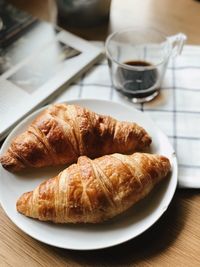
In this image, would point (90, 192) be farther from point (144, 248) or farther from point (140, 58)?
point (140, 58)

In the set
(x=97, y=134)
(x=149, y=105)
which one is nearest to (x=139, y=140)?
(x=97, y=134)

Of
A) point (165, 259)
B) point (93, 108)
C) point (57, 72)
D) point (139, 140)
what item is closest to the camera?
point (165, 259)

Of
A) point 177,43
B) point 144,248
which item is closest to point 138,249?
point 144,248

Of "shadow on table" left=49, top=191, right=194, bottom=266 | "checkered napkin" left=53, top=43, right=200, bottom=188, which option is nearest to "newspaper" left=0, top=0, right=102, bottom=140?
"checkered napkin" left=53, top=43, right=200, bottom=188

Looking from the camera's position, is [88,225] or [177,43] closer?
[88,225]

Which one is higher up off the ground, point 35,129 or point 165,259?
point 35,129

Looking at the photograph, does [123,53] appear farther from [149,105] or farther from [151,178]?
[151,178]

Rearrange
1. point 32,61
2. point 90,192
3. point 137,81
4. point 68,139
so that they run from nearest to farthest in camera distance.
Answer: point 90,192, point 68,139, point 137,81, point 32,61
